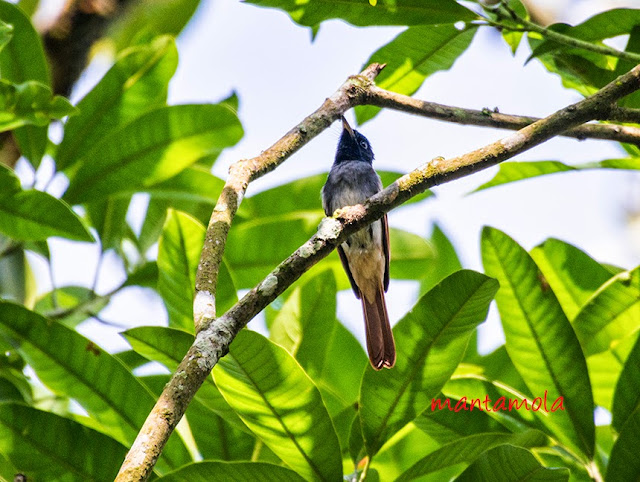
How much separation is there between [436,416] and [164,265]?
1068mm

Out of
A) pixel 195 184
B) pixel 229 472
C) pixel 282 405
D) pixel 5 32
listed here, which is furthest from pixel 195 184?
Answer: pixel 229 472

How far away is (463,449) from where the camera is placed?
2.21 meters

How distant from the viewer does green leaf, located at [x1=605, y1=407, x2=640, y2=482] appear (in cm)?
211

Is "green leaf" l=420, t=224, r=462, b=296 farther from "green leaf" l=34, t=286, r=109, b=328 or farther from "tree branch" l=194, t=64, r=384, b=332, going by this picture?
"green leaf" l=34, t=286, r=109, b=328

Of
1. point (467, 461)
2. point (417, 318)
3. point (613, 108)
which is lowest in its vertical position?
point (467, 461)

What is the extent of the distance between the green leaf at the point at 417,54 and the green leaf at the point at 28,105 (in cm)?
114

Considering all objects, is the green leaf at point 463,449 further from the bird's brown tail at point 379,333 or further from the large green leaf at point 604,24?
the large green leaf at point 604,24

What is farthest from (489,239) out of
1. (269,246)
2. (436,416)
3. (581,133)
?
(269,246)

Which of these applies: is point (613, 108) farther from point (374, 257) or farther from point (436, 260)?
point (374, 257)

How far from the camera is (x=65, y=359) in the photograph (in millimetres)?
2473

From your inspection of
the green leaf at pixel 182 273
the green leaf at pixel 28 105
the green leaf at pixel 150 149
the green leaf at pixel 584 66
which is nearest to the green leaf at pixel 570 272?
the green leaf at pixel 584 66

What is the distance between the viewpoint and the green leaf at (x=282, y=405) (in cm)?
209

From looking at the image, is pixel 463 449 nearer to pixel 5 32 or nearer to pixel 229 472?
pixel 229 472

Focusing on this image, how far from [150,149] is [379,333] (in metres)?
1.41
